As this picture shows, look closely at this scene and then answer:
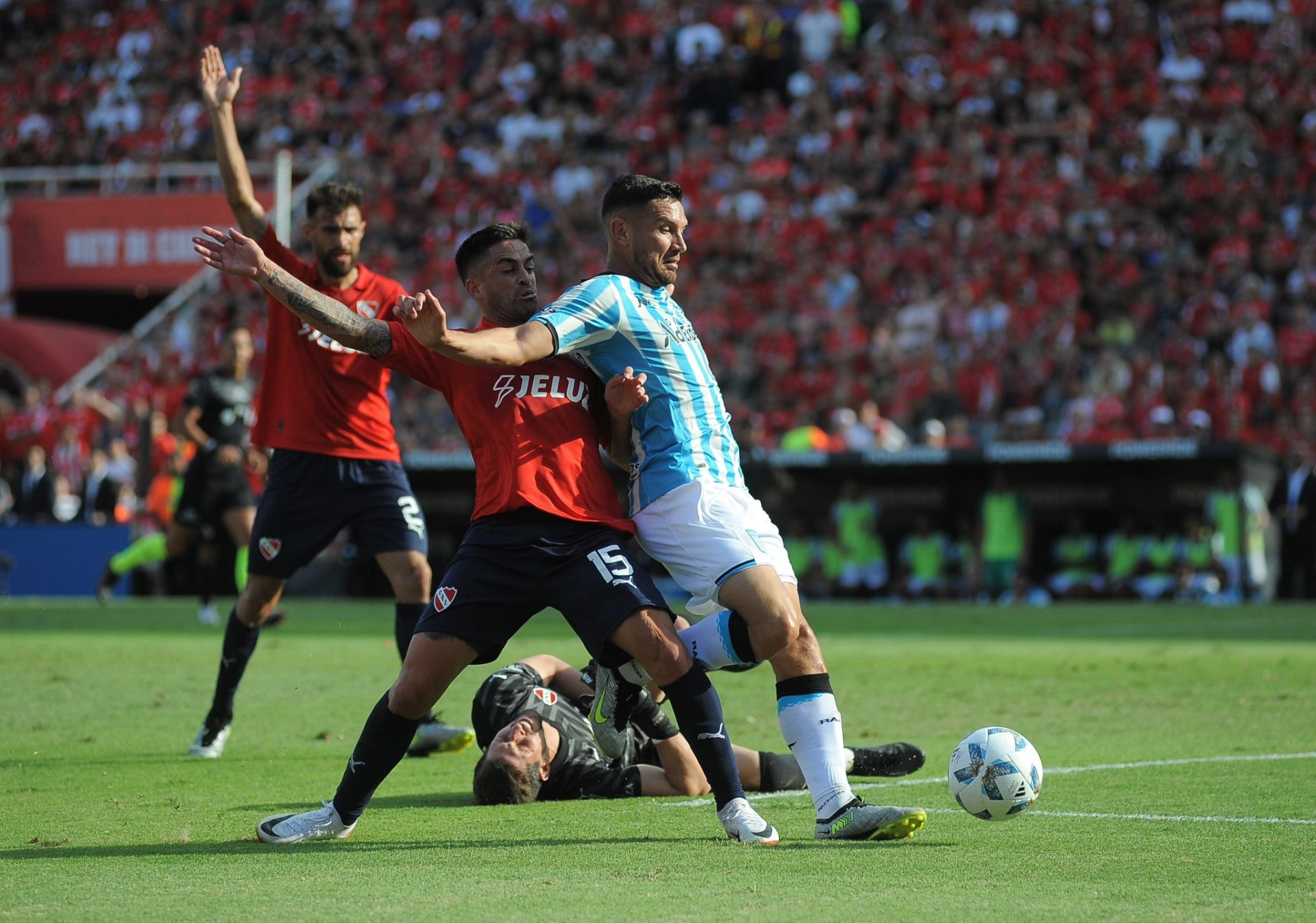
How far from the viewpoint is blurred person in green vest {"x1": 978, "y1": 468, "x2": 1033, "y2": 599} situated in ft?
67.2

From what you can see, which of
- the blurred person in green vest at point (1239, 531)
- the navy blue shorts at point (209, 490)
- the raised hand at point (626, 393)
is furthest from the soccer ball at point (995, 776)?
the blurred person in green vest at point (1239, 531)

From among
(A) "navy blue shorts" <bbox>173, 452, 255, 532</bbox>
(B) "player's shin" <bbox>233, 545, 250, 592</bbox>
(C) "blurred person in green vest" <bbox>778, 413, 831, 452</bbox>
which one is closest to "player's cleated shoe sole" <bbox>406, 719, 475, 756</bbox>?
→ (A) "navy blue shorts" <bbox>173, 452, 255, 532</bbox>

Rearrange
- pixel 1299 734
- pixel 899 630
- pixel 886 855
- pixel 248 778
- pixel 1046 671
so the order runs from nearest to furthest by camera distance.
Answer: pixel 886 855, pixel 248 778, pixel 1299 734, pixel 1046 671, pixel 899 630

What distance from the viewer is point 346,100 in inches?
1234

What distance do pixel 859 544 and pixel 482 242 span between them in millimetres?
16117

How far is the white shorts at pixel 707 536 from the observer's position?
533cm

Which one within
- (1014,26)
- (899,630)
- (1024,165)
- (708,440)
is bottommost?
(899,630)

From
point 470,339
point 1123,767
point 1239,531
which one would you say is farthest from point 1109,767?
point 1239,531

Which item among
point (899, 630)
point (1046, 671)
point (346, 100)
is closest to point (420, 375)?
point (1046, 671)

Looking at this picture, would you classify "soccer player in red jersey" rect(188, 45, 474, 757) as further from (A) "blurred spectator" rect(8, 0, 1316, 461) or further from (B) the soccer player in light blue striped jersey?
(A) "blurred spectator" rect(8, 0, 1316, 461)

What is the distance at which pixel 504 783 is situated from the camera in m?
6.27

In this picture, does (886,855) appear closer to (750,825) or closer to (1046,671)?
(750,825)

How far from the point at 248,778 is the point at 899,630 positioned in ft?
30.3

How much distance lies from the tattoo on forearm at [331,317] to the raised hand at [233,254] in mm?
72
